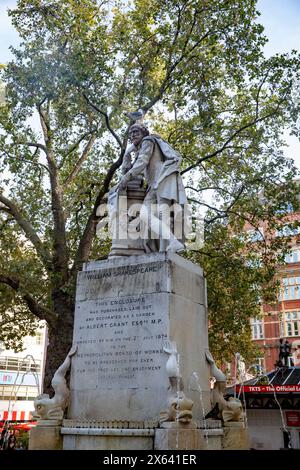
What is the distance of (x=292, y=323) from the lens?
48188mm

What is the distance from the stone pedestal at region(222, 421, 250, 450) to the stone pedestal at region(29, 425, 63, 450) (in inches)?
97.6

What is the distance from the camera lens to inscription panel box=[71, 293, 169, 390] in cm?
725

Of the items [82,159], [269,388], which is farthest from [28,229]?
[269,388]

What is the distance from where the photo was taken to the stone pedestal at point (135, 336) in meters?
7.20

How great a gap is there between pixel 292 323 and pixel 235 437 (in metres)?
43.1

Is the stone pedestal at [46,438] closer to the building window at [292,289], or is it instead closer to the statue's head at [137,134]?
the statue's head at [137,134]

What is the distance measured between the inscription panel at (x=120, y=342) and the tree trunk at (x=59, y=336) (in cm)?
823

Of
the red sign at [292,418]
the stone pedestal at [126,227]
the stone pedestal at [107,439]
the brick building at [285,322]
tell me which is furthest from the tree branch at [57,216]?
the brick building at [285,322]

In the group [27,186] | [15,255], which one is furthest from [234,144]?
[15,255]

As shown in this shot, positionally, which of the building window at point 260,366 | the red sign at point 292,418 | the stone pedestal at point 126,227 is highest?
the building window at point 260,366

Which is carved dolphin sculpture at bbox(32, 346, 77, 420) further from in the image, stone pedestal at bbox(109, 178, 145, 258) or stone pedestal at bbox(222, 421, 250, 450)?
stone pedestal at bbox(222, 421, 250, 450)

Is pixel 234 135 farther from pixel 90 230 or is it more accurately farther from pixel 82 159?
pixel 82 159

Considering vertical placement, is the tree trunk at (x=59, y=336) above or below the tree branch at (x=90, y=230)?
below

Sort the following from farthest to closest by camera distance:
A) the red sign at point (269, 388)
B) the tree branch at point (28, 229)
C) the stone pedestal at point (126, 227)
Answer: the red sign at point (269, 388) < the tree branch at point (28, 229) < the stone pedestal at point (126, 227)
